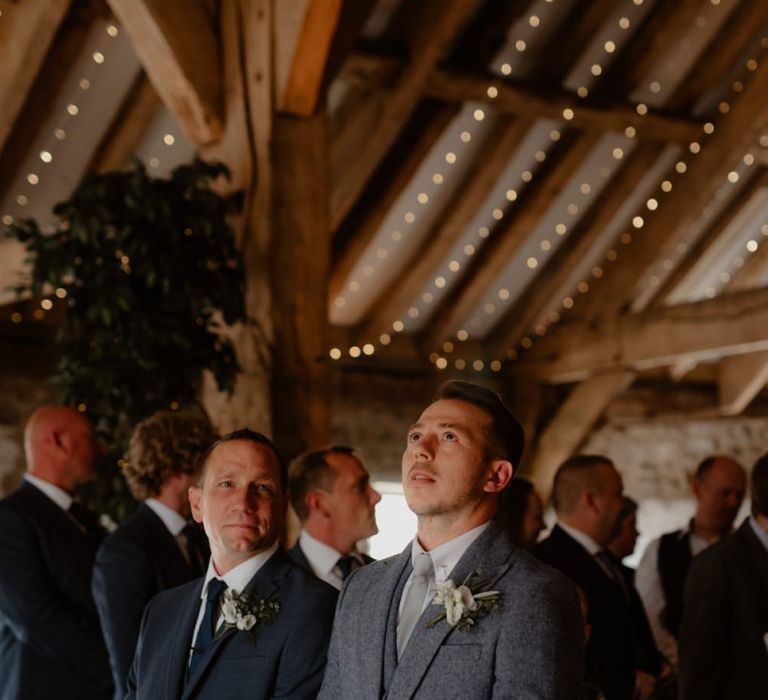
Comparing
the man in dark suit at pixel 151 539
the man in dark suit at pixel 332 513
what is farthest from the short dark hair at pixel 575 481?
the man in dark suit at pixel 151 539

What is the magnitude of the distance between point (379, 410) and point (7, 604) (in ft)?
19.6

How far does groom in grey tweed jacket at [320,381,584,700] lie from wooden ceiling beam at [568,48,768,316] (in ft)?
19.8

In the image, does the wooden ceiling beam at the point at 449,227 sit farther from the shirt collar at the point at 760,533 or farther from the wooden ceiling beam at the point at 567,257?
the shirt collar at the point at 760,533

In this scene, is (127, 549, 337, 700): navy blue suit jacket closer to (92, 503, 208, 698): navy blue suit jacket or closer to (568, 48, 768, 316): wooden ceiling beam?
(92, 503, 208, 698): navy blue suit jacket

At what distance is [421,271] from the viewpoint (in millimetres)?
8438

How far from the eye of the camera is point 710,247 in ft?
30.1

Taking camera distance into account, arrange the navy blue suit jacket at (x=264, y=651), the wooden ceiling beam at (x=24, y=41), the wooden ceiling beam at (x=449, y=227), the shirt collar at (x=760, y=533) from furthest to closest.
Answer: the wooden ceiling beam at (x=449, y=227) → the wooden ceiling beam at (x=24, y=41) → the shirt collar at (x=760, y=533) → the navy blue suit jacket at (x=264, y=651)

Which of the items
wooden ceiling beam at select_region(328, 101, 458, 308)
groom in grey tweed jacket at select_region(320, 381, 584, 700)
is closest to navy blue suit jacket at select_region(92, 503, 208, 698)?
groom in grey tweed jacket at select_region(320, 381, 584, 700)

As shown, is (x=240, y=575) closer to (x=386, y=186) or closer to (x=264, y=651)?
(x=264, y=651)

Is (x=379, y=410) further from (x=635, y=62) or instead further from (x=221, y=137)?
(x=221, y=137)

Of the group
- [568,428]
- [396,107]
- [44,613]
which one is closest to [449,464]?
[44,613]

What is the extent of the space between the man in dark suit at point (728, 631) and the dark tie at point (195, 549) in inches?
50.8

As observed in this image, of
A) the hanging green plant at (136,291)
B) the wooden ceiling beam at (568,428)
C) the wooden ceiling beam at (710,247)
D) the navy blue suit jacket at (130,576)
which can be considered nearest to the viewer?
the navy blue suit jacket at (130,576)

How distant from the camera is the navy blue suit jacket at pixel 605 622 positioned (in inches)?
144
